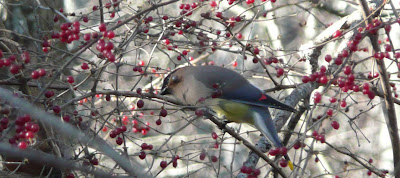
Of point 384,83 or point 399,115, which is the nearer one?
point 384,83

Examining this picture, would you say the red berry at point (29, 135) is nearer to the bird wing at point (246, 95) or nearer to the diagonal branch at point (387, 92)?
the bird wing at point (246, 95)

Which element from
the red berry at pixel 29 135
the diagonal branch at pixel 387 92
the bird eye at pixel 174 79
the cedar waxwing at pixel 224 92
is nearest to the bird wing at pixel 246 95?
the cedar waxwing at pixel 224 92

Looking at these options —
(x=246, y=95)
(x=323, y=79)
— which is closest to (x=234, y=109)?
(x=246, y=95)

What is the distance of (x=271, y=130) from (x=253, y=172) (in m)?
0.53

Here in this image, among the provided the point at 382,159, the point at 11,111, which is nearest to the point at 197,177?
the point at 382,159

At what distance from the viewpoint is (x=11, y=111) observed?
2393 mm

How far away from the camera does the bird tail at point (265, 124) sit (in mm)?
3288

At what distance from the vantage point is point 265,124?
3465mm

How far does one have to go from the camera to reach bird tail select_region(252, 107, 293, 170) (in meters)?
3.29

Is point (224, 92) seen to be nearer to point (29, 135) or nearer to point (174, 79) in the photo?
point (174, 79)

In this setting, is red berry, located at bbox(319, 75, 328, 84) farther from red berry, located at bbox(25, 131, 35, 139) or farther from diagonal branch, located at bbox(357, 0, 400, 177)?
red berry, located at bbox(25, 131, 35, 139)

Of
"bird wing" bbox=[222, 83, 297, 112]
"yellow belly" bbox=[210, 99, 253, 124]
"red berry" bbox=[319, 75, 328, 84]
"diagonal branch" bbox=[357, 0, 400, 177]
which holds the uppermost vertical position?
"bird wing" bbox=[222, 83, 297, 112]

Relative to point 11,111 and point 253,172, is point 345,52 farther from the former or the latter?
point 11,111

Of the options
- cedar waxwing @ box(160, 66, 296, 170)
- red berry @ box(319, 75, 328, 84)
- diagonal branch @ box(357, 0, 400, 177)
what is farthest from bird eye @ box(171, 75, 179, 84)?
diagonal branch @ box(357, 0, 400, 177)
